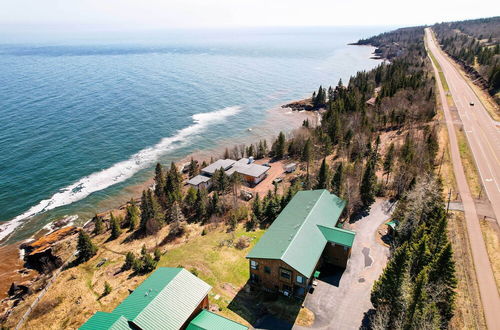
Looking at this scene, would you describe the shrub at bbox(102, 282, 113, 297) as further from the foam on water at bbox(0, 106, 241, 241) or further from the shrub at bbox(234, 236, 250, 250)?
the foam on water at bbox(0, 106, 241, 241)

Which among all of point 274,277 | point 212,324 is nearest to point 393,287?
point 274,277

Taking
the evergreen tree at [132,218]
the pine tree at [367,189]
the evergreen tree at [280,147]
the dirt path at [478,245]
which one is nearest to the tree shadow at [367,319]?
the dirt path at [478,245]

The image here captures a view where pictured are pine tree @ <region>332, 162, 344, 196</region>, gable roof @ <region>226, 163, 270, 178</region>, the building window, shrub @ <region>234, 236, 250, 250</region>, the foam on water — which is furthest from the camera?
gable roof @ <region>226, 163, 270, 178</region>

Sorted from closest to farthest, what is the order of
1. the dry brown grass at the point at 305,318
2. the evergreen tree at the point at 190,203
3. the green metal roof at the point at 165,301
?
the green metal roof at the point at 165,301, the dry brown grass at the point at 305,318, the evergreen tree at the point at 190,203

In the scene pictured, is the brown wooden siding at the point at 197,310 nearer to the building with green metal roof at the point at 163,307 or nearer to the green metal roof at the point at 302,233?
the building with green metal roof at the point at 163,307

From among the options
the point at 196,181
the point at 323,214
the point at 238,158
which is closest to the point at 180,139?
the point at 238,158

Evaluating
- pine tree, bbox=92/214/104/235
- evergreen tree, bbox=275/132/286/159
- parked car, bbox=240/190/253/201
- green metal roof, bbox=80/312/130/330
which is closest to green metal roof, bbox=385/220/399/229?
parked car, bbox=240/190/253/201

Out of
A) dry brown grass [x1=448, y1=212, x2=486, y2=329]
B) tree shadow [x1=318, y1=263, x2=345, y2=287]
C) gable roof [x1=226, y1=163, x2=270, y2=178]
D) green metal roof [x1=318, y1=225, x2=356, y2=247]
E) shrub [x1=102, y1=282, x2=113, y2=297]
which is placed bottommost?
gable roof [x1=226, y1=163, x2=270, y2=178]
